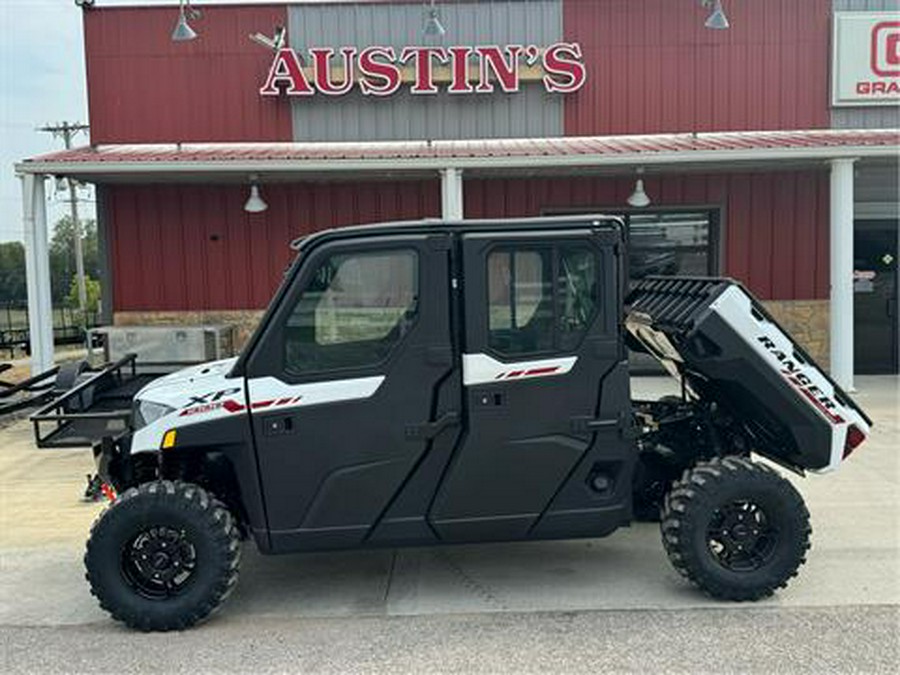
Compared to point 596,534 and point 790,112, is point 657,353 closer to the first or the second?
point 596,534

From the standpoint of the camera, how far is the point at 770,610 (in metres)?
4.25

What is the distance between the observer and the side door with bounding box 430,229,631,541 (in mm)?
4207

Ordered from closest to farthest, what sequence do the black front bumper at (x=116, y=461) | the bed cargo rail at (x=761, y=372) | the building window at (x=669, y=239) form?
1. the bed cargo rail at (x=761, y=372)
2. the black front bumper at (x=116, y=461)
3. the building window at (x=669, y=239)

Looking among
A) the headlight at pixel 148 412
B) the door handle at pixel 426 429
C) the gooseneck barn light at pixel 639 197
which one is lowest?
the door handle at pixel 426 429

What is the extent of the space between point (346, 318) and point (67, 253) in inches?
2490

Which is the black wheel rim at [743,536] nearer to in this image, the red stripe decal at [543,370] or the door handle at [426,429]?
the red stripe decal at [543,370]

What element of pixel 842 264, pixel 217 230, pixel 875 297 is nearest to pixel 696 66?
pixel 842 264

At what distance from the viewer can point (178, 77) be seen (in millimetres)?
11969

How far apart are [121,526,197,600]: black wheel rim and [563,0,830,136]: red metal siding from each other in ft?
31.7

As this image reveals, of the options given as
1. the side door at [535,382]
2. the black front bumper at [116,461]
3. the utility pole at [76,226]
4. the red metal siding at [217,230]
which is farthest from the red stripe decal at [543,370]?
the utility pole at [76,226]

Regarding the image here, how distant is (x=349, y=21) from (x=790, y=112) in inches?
270

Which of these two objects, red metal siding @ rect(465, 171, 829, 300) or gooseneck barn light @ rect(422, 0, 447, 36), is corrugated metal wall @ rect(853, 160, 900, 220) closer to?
red metal siding @ rect(465, 171, 829, 300)

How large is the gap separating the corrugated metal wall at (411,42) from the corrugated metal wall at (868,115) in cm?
446

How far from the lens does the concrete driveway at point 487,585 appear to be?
4.22 meters
